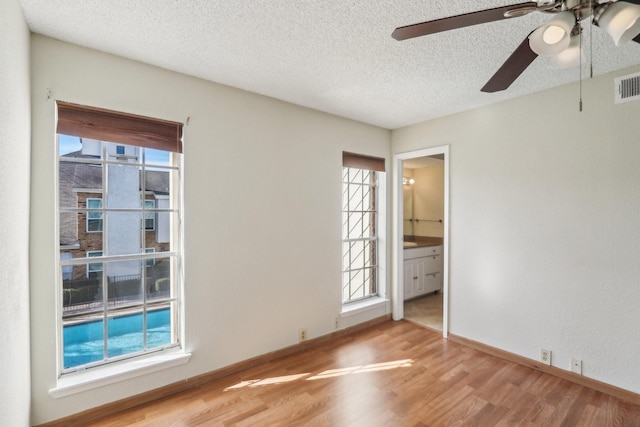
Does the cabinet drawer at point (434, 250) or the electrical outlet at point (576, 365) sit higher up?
the cabinet drawer at point (434, 250)

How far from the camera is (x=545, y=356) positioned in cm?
272

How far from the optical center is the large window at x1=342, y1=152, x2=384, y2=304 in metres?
3.84

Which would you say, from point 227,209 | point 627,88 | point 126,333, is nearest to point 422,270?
point 627,88

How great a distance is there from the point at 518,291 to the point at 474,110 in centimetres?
190

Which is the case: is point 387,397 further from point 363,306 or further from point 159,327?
point 159,327

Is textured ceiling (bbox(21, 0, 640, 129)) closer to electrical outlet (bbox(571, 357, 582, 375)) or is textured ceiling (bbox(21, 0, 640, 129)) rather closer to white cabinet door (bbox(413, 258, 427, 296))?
electrical outlet (bbox(571, 357, 582, 375))

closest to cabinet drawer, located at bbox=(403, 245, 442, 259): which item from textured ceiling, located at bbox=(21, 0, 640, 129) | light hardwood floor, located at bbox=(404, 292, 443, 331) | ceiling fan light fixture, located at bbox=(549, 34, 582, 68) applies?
light hardwood floor, located at bbox=(404, 292, 443, 331)

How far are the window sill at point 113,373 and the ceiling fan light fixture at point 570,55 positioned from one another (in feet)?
9.84

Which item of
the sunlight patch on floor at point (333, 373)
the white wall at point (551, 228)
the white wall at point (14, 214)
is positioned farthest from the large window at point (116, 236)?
the white wall at point (551, 228)

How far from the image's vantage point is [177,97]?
7.94 feet

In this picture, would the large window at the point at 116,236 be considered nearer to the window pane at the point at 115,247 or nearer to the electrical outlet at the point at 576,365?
the window pane at the point at 115,247

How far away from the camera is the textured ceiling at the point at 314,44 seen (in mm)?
1671

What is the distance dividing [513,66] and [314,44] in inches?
46.7

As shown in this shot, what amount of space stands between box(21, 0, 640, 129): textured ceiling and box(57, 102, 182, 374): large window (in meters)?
0.52
